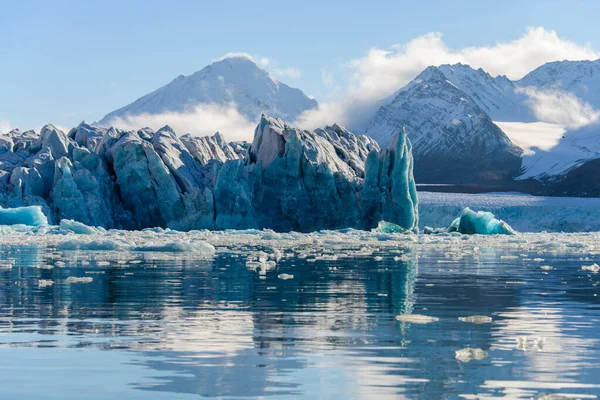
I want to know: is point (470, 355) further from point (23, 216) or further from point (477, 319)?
point (23, 216)

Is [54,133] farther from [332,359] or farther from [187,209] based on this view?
[332,359]

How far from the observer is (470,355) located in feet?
22.2

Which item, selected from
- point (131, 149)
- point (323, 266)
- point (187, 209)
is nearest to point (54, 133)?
point (131, 149)

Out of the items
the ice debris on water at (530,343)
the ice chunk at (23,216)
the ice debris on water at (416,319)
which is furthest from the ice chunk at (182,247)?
the ice chunk at (23,216)

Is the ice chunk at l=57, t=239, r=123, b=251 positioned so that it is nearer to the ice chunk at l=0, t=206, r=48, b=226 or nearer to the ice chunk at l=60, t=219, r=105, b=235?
the ice chunk at l=60, t=219, r=105, b=235

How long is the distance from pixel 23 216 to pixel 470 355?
32429 mm

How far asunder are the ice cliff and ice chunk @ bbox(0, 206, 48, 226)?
2779mm

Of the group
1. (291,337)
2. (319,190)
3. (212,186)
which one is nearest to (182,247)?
(291,337)

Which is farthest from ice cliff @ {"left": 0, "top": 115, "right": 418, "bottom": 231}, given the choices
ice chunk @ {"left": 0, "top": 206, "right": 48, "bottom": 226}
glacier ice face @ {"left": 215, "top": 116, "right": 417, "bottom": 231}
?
ice chunk @ {"left": 0, "top": 206, "right": 48, "bottom": 226}

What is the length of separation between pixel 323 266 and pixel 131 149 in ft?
84.3

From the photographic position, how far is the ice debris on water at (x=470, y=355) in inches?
262

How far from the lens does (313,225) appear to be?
42.6 m

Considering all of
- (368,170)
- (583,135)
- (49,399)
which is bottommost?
(49,399)

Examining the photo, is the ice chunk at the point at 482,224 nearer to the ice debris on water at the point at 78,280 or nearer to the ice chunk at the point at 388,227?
the ice chunk at the point at 388,227
